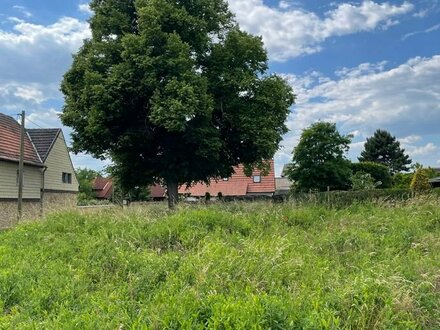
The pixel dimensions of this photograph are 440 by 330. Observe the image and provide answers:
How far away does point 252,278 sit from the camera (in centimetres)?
473

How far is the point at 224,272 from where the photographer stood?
15.7 feet

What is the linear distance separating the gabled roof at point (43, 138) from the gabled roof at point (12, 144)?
1.53ft

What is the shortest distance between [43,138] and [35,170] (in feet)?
11.7

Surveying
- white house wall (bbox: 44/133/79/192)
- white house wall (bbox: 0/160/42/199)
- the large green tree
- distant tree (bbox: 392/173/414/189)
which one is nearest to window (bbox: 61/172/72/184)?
white house wall (bbox: 44/133/79/192)

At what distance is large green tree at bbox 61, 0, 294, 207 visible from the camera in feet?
49.0

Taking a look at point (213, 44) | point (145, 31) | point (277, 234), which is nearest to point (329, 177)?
point (213, 44)

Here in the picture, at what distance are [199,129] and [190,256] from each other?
413 inches

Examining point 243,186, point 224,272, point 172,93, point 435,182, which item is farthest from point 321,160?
point 224,272

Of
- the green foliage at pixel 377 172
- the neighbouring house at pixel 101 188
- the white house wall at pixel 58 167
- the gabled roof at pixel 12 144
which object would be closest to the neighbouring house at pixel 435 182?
the green foliage at pixel 377 172

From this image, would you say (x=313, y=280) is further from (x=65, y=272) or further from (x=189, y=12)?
(x=189, y=12)

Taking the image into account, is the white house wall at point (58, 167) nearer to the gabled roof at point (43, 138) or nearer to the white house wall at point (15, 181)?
the gabled roof at point (43, 138)

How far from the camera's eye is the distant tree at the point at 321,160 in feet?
94.4

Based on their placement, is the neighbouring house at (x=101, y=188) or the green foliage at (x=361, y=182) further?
the neighbouring house at (x=101, y=188)

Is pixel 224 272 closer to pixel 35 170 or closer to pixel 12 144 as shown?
pixel 12 144
